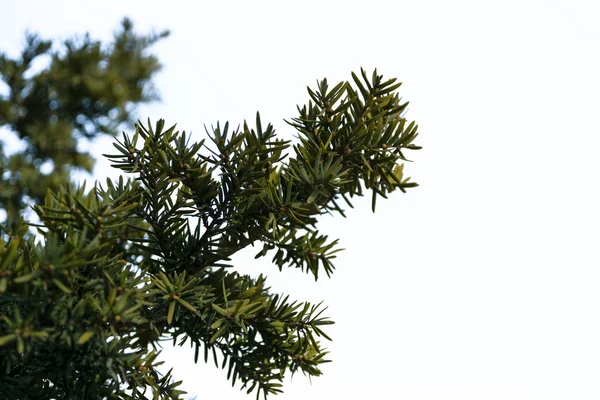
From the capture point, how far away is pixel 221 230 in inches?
32.4

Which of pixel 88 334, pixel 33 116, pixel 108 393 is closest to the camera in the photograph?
pixel 88 334

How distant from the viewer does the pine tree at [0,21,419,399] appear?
0.74 m

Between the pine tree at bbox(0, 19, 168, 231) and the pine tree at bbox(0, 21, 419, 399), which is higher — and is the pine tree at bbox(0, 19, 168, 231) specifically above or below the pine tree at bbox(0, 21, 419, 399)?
above

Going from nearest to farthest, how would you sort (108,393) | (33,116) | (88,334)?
(88,334) < (108,393) < (33,116)

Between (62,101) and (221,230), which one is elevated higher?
(62,101)

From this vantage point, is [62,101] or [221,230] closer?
[221,230]

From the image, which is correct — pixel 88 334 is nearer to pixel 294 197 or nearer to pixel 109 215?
pixel 109 215

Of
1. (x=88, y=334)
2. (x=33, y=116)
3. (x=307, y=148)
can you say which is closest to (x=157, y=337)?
(x=88, y=334)

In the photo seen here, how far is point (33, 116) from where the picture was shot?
10.9ft

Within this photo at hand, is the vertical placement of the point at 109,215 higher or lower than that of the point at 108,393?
higher

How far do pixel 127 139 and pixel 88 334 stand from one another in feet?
0.97

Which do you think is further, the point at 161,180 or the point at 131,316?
the point at 161,180

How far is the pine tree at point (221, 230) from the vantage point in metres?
0.74

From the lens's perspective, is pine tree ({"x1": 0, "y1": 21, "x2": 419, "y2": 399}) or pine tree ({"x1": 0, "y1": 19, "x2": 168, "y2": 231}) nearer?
pine tree ({"x1": 0, "y1": 21, "x2": 419, "y2": 399})
